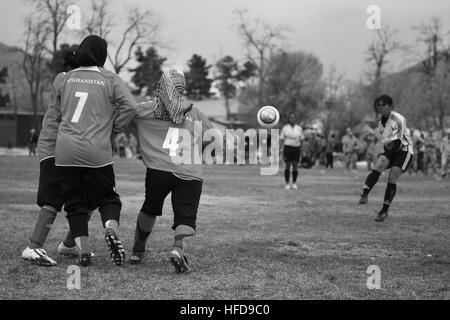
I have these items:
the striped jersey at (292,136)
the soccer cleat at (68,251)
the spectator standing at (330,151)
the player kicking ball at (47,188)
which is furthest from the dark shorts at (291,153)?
the spectator standing at (330,151)

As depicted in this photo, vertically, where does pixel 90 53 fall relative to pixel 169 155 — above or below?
above

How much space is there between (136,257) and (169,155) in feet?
3.26

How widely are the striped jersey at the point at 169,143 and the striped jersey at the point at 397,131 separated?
4.99 metres

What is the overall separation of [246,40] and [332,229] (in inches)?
2068

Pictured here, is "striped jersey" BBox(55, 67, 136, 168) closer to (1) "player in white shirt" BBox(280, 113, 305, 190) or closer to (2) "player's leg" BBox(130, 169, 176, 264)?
(2) "player's leg" BBox(130, 169, 176, 264)

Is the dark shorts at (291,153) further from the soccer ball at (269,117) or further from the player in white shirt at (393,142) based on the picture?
the soccer ball at (269,117)

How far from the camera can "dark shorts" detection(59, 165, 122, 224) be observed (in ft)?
20.4

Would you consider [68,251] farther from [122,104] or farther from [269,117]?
[269,117]

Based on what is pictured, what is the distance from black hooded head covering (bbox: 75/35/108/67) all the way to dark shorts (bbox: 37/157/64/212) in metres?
0.93

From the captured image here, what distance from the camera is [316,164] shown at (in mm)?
44688

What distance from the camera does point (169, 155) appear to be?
6273 mm

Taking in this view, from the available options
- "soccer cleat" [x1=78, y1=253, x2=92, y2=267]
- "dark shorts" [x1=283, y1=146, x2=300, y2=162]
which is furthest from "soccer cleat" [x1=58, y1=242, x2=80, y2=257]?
"dark shorts" [x1=283, y1=146, x2=300, y2=162]

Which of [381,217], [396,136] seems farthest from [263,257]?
[396,136]
